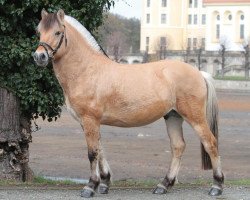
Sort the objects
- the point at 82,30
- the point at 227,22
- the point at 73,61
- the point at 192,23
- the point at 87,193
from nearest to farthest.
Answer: the point at 87,193 → the point at 73,61 → the point at 82,30 → the point at 227,22 → the point at 192,23

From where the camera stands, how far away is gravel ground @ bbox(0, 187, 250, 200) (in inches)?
426

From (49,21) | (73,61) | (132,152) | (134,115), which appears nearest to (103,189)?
(134,115)

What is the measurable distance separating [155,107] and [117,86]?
61 centimetres

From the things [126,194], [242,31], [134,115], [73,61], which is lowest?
[126,194]

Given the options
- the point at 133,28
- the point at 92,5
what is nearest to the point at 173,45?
the point at 133,28

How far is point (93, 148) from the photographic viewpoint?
11.0 meters

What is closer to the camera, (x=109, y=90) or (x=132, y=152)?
(x=109, y=90)

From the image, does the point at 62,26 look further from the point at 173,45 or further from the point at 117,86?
the point at 173,45

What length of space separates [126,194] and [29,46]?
2.95 metres

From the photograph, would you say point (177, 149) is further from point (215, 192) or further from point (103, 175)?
point (103, 175)

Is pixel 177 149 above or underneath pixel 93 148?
underneath

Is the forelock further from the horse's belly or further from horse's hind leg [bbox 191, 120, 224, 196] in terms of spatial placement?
horse's hind leg [bbox 191, 120, 224, 196]

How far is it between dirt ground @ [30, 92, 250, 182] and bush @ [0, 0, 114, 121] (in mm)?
4915

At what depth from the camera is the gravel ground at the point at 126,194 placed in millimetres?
10828
